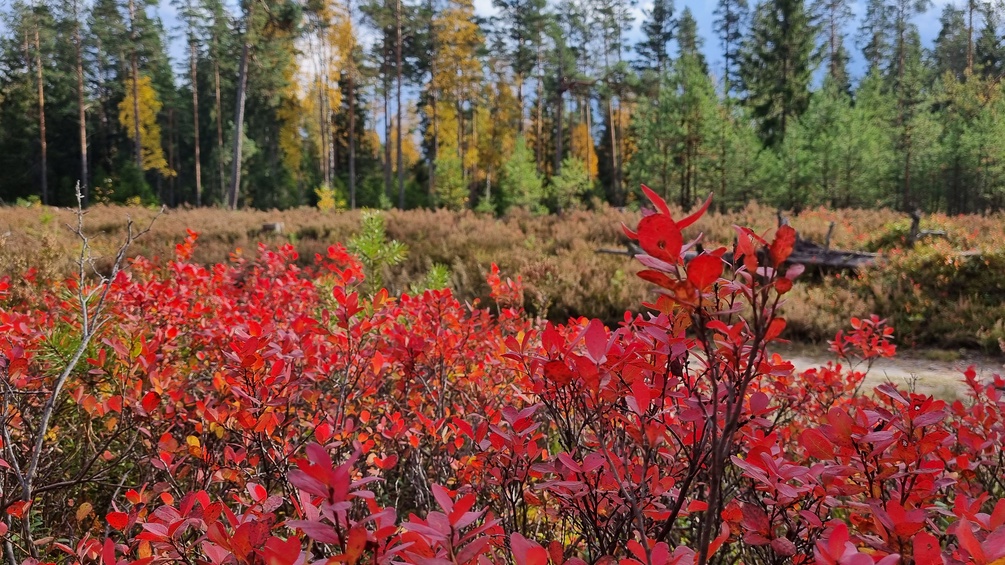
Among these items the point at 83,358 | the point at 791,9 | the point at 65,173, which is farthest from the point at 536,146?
the point at 83,358

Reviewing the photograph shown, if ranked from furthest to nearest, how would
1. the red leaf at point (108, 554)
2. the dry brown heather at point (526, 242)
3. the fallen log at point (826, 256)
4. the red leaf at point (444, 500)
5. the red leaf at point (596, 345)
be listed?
the fallen log at point (826, 256) < the dry brown heather at point (526, 242) < the red leaf at point (596, 345) < the red leaf at point (108, 554) < the red leaf at point (444, 500)

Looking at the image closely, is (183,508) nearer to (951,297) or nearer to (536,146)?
(951,297)

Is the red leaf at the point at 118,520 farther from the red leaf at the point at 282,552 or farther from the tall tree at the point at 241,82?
the tall tree at the point at 241,82

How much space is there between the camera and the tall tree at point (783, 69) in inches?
979

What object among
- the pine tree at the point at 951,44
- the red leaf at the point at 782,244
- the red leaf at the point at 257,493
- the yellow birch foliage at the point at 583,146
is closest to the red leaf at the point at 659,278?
the red leaf at the point at 782,244

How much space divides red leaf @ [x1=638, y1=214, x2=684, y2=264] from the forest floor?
568 centimetres

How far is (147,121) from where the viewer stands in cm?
3089

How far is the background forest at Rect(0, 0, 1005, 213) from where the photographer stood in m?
20.4

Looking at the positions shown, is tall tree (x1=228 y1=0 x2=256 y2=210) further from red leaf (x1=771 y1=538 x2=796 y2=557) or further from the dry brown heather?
red leaf (x1=771 y1=538 x2=796 y2=557)

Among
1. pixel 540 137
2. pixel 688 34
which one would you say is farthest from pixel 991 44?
pixel 540 137

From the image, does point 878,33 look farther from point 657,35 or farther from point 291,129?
point 291,129

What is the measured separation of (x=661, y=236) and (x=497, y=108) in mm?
33840

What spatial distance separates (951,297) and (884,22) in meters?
43.3

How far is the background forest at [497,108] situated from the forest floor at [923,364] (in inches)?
513
